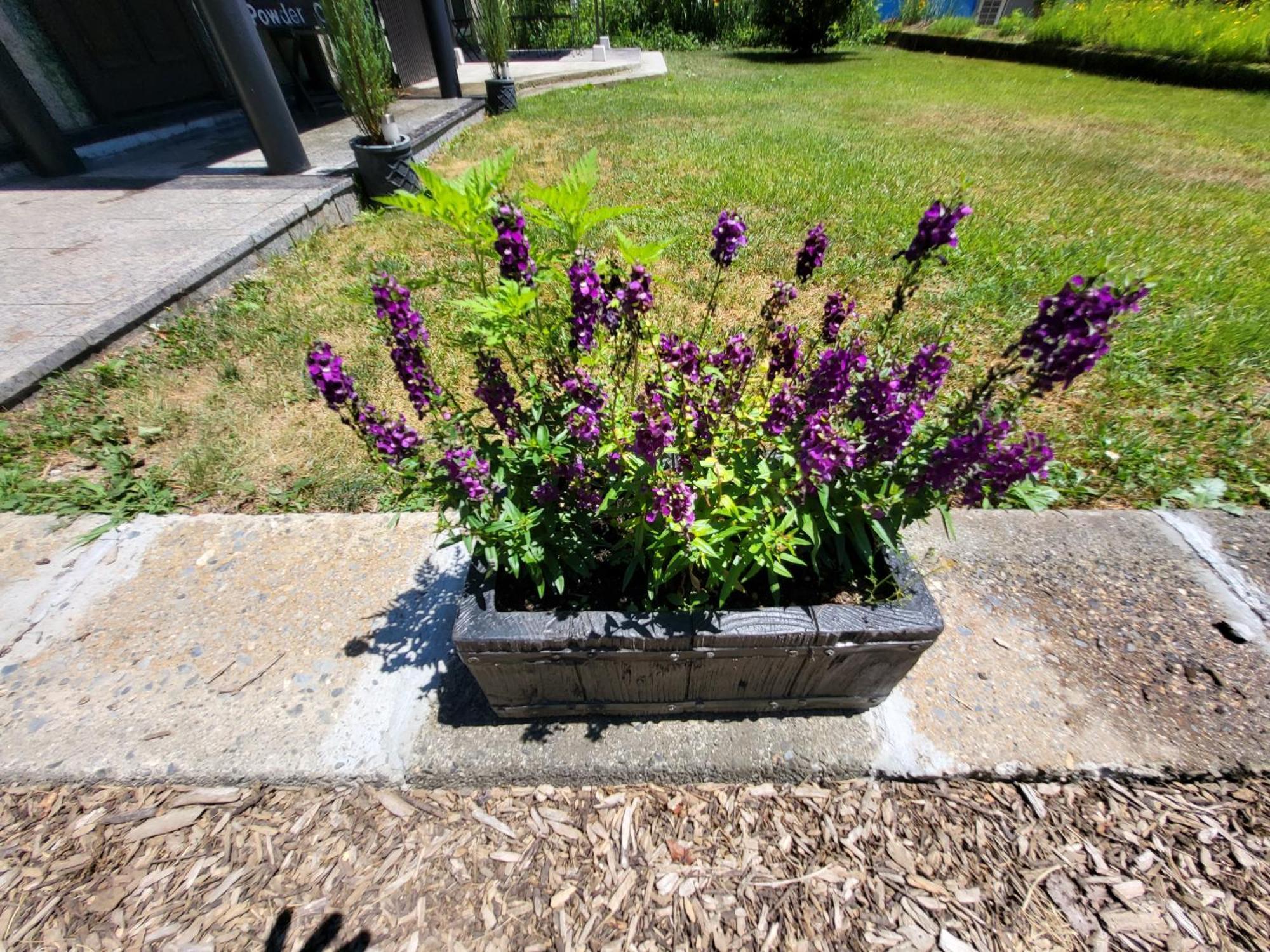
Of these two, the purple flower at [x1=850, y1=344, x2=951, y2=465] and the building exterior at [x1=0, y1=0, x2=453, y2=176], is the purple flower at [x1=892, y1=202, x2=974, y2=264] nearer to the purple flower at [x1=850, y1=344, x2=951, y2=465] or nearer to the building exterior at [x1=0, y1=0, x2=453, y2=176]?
the purple flower at [x1=850, y1=344, x2=951, y2=465]

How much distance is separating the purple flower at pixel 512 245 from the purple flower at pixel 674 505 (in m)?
0.68

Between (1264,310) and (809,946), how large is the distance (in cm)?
597

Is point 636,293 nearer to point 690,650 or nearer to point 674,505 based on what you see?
point 674,505

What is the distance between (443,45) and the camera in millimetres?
9180

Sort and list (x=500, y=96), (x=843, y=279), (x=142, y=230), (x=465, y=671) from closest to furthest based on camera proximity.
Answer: (x=465, y=671)
(x=843, y=279)
(x=142, y=230)
(x=500, y=96)

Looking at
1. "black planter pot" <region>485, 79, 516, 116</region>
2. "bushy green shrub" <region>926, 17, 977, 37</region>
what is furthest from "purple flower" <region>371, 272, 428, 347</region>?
"bushy green shrub" <region>926, 17, 977, 37</region>

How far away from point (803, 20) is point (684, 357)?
21.3 meters

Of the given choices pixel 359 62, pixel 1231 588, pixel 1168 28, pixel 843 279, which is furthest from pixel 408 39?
pixel 1168 28

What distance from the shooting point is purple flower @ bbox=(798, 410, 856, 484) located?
1.50m

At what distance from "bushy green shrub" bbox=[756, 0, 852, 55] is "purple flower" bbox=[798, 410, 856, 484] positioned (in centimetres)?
2105

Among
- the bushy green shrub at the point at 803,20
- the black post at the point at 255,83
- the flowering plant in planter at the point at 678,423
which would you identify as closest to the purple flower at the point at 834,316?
the flowering plant in planter at the point at 678,423

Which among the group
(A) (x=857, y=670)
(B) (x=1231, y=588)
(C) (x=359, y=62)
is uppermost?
(C) (x=359, y=62)

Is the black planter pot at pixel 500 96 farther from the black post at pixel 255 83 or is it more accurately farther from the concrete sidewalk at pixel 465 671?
the concrete sidewalk at pixel 465 671

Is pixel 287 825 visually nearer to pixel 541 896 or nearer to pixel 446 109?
pixel 541 896
